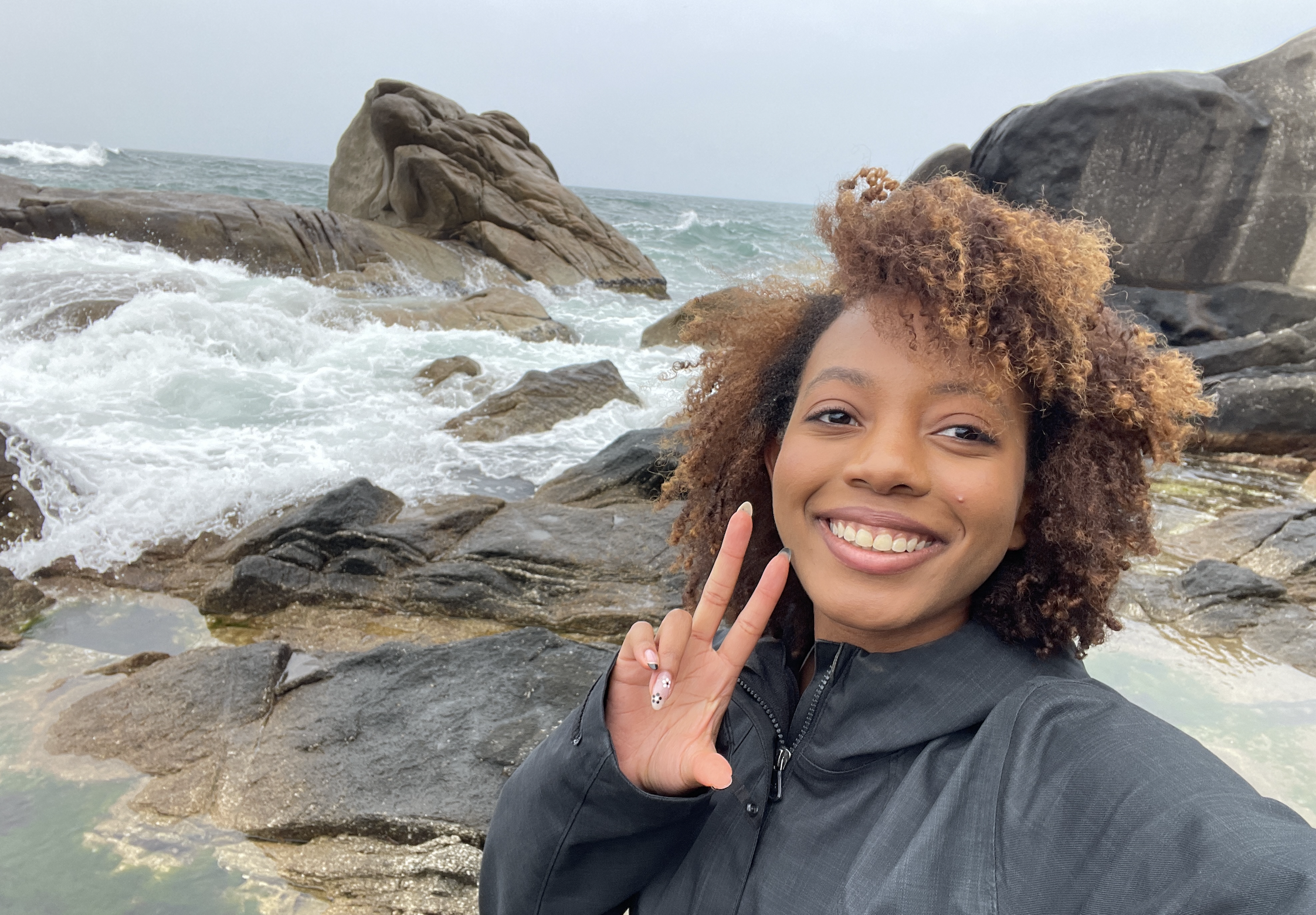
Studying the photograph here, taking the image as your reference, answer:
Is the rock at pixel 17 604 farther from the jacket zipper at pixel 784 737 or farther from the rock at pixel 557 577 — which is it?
the jacket zipper at pixel 784 737

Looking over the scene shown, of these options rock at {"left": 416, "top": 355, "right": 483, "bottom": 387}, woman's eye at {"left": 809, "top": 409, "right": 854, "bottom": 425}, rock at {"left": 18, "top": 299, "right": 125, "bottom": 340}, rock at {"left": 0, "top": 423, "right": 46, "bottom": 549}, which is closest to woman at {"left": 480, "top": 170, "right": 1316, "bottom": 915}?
woman's eye at {"left": 809, "top": 409, "right": 854, "bottom": 425}

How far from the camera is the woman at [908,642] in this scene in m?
1.08

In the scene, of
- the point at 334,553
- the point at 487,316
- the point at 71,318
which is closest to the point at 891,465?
the point at 334,553

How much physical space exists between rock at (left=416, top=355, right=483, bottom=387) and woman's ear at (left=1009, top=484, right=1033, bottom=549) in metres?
8.51

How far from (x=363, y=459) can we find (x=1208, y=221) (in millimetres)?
10607

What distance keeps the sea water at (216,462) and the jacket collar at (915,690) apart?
2.97 ft

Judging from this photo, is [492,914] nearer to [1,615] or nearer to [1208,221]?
[1,615]

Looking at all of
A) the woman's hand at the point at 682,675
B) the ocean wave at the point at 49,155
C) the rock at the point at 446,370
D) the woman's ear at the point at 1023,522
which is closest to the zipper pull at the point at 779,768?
the woman's hand at the point at 682,675

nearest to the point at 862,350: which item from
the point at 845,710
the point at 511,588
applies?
the point at 845,710

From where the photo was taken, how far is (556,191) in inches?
749

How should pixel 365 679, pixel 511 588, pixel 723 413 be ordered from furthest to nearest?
pixel 511 588 < pixel 365 679 < pixel 723 413

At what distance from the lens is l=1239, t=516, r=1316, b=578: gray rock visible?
15.9ft

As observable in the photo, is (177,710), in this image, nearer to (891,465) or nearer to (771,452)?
(771,452)

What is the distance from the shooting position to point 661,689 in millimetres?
1296
